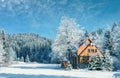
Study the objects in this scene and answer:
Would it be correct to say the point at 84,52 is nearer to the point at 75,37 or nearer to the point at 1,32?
the point at 75,37

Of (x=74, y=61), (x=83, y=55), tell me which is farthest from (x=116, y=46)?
(x=74, y=61)

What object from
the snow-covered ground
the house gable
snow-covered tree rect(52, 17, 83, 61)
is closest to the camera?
the snow-covered ground

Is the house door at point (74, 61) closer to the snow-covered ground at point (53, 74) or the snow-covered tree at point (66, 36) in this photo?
the snow-covered tree at point (66, 36)

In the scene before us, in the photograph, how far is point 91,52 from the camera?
3593 inches

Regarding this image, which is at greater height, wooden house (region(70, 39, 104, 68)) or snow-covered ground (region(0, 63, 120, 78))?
wooden house (region(70, 39, 104, 68))

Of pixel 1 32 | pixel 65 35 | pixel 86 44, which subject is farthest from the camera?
pixel 1 32

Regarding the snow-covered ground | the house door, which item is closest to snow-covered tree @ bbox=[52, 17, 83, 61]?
the house door

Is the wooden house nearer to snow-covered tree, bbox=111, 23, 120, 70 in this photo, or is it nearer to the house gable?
the house gable

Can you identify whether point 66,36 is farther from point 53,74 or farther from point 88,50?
point 53,74

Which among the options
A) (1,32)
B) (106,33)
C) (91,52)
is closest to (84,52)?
→ (91,52)

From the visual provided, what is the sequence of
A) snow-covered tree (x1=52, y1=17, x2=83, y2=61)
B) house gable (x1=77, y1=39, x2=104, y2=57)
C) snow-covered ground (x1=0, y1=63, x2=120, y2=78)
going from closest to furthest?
snow-covered ground (x1=0, y1=63, x2=120, y2=78) → snow-covered tree (x1=52, y1=17, x2=83, y2=61) → house gable (x1=77, y1=39, x2=104, y2=57)

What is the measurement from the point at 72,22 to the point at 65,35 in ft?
12.0

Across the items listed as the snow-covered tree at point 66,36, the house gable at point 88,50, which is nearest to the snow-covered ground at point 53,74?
the snow-covered tree at point 66,36

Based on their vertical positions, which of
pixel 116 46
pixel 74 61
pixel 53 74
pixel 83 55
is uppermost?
pixel 116 46
